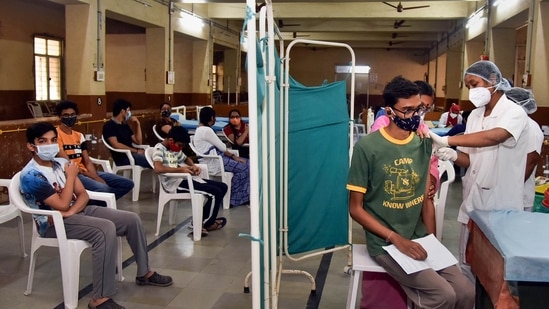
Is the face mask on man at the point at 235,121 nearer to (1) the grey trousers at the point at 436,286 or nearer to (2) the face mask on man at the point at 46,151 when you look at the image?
(2) the face mask on man at the point at 46,151

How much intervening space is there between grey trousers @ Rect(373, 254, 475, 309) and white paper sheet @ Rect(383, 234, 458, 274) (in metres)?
0.03

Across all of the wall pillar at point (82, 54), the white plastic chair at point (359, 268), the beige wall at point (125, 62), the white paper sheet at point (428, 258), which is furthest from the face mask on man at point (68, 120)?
the beige wall at point (125, 62)

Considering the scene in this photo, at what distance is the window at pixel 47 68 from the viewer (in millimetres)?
10207

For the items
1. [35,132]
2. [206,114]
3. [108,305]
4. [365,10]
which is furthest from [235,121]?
[365,10]

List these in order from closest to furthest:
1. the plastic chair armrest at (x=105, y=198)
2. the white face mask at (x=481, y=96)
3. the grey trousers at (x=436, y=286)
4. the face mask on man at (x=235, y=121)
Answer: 1. the grey trousers at (x=436, y=286)
2. the white face mask at (x=481, y=96)
3. the plastic chair armrest at (x=105, y=198)
4. the face mask on man at (x=235, y=121)

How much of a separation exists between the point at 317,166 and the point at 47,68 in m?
8.71

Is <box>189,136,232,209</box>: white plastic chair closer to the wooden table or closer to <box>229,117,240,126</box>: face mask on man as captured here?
<box>229,117,240,126</box>: face mask on man

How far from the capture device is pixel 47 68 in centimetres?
1043

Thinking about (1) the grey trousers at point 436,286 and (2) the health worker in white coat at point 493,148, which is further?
(2) the health worker in white coat at point 493,148

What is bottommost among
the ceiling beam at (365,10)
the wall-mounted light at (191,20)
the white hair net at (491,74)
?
the white hair net at (491,74)

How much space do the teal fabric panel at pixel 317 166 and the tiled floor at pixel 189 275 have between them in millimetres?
313

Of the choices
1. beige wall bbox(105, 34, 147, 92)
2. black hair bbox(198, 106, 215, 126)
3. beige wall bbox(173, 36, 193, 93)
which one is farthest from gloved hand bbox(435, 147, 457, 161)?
beige wall bbox(105, 34, 147, 92)

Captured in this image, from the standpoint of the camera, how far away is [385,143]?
2.36 metres

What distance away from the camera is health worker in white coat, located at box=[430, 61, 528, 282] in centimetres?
273
